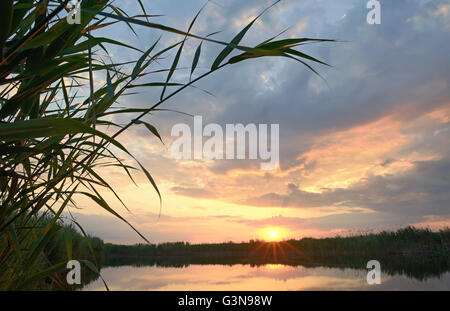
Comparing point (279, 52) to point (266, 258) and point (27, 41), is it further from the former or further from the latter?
point (266, 258)

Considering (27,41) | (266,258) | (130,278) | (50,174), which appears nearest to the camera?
(27,41)

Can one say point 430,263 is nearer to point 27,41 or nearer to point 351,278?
point 351,278

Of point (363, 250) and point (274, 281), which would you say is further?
point (363, 250)

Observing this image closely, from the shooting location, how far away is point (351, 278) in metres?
7.45
